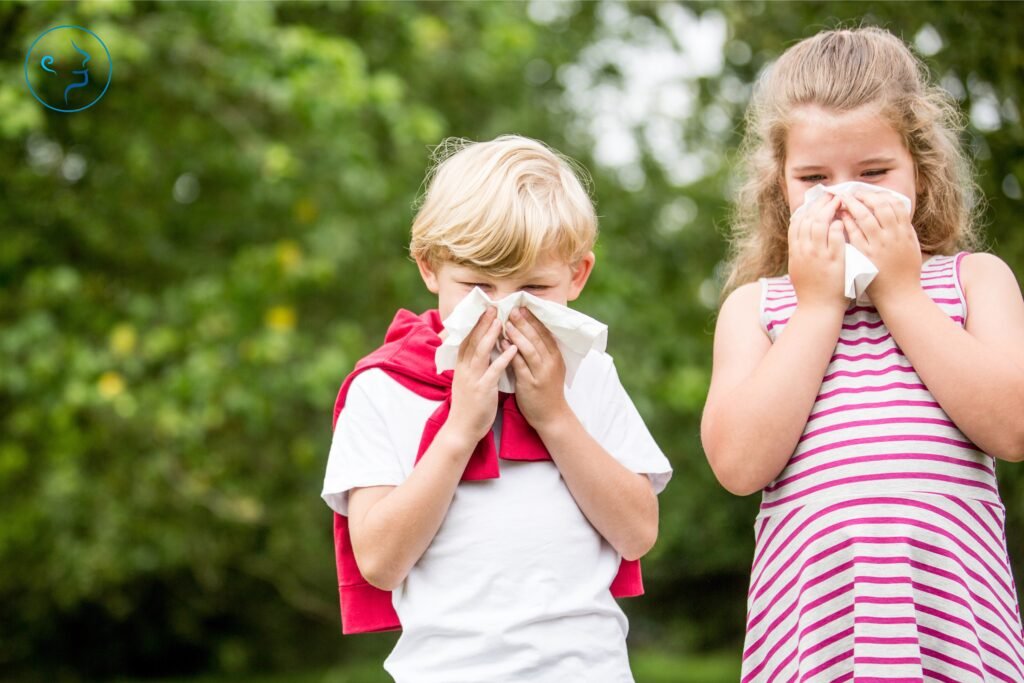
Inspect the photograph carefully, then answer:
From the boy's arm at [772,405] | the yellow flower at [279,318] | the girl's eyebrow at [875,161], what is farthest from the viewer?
the yellow flower at [279,318]

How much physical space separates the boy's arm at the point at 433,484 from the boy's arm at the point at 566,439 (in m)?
0.05

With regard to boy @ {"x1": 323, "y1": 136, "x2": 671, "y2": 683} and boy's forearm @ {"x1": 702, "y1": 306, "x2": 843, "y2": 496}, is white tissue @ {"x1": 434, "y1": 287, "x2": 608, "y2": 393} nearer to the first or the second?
boy @ {"x1": 323, "y1": 136, "x2": 671, "y2": 683}

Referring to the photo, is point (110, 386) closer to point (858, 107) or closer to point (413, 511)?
point (413, 511)

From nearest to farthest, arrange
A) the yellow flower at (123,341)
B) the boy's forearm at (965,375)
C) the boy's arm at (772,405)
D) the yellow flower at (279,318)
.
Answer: the boy's forearm at (965,375) < the boy's arm at (772,405) < the yellow flower at (123,341) < the yellow flower at (279,318)

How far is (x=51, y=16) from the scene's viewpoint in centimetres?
552

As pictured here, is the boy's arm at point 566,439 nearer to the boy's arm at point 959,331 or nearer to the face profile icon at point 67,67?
the boy's arm at point 959,331

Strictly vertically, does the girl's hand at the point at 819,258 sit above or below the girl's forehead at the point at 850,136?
below

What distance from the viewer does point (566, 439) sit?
7.06 feet

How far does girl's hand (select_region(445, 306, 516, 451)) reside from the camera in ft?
6.91

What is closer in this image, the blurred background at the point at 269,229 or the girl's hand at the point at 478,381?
the girl's hand at the point at 478,381

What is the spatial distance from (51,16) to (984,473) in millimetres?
4987

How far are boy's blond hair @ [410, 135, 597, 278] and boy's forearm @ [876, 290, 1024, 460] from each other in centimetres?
66

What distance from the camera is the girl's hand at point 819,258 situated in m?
2.17

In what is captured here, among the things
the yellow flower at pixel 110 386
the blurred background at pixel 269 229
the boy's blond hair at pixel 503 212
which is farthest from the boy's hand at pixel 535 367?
the yellow flower at pixel 110 386
